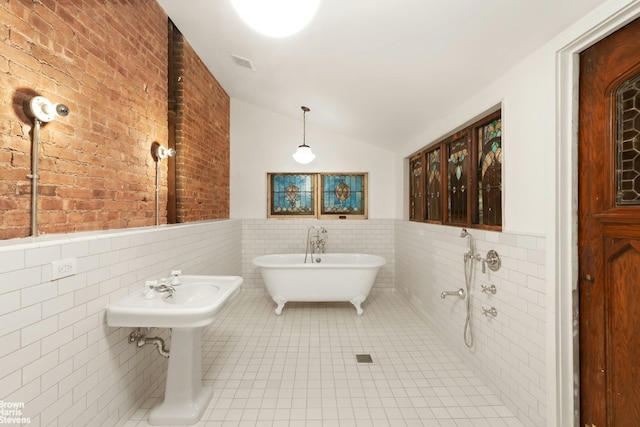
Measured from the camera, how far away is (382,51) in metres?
2.33

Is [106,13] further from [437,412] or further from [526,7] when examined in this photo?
[437,412]

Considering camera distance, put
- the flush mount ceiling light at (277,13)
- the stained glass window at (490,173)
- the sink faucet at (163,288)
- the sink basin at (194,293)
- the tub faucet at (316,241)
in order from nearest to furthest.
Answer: the flush mount ceiling light at (277,13), the sink faucet at (163,288), the sink basin at (194,293), the stained glass window at (490,173), the tub faucet at (316,241)

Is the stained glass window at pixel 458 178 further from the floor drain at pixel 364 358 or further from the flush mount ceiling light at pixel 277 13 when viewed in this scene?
the flush mount ceiling light at pixel 277 13

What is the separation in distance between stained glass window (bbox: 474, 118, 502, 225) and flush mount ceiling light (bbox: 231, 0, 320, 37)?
199cm

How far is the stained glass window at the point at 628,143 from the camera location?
4.65 feet

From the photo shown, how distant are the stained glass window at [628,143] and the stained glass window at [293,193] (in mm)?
4074

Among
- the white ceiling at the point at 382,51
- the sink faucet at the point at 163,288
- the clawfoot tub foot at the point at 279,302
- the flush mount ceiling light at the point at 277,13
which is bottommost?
the clawfoot tub foot at the point at 279,302

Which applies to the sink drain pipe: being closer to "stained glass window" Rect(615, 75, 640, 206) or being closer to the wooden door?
the wooden door

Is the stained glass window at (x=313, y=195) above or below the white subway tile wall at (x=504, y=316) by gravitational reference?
above

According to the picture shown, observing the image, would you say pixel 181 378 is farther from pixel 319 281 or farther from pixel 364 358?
pixel 319 281

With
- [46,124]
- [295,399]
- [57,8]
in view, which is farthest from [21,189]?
[295,399]

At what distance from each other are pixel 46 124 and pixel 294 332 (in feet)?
9.37

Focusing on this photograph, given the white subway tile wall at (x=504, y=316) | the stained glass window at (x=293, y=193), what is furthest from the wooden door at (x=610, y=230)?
the stained glass window at (x=293, y=193)

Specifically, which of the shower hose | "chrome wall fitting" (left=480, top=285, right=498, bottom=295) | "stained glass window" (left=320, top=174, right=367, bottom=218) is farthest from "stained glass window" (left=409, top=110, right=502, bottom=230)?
"stained glass window" (left=320, top=174, right=367, bottom=218)
